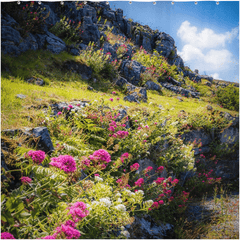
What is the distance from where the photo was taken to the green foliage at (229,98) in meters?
13.6

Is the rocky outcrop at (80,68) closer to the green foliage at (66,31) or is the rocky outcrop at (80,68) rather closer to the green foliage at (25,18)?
the green foliage at (25,18)

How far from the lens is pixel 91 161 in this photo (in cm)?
339

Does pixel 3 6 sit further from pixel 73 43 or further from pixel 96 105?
pixel 96 105

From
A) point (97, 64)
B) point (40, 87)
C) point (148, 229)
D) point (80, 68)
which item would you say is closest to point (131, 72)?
point (97, 64)

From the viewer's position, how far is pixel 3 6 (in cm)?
827

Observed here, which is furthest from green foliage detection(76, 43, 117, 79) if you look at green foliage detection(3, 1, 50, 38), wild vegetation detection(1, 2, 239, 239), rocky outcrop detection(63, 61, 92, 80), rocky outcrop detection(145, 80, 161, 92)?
rocky outcrop detection(145, 80, 161, 92)

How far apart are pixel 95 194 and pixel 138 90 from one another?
855 centimetres

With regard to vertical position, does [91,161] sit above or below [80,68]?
below

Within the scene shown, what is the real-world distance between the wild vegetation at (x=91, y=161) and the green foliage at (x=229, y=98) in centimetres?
499

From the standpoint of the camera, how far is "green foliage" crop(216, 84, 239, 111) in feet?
44.7

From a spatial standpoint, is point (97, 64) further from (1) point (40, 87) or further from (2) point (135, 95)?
(1) point (40, 87)

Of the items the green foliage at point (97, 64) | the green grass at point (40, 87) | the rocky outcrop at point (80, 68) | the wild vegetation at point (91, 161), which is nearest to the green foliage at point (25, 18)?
the wild vegetation at point (91, 161)

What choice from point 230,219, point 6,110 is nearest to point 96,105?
point 6,110

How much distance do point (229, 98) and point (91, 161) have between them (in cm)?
1523
